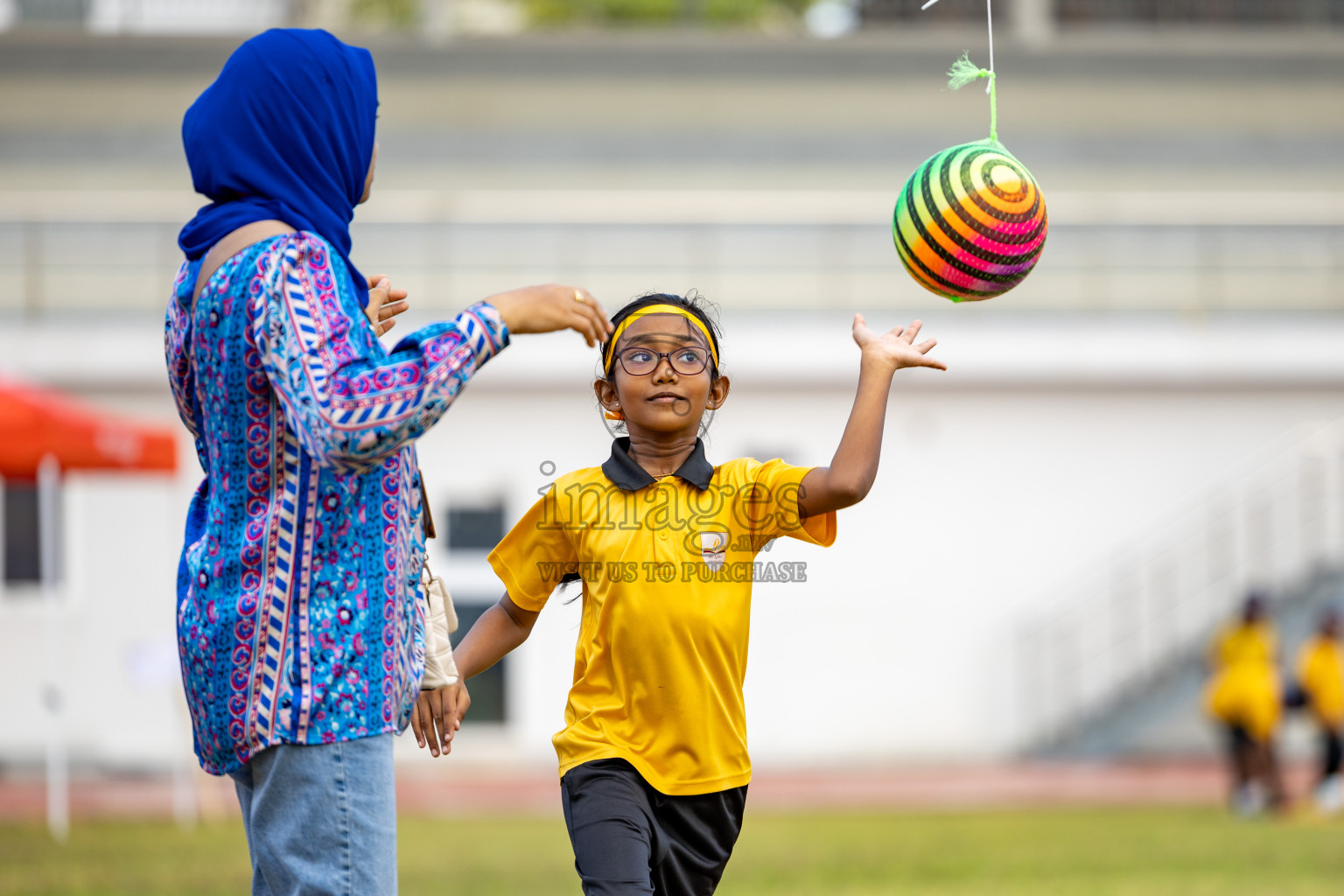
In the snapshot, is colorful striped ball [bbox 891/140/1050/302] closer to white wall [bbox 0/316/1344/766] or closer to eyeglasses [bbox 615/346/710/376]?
eyeglasses [bbox 615/346/710/376]

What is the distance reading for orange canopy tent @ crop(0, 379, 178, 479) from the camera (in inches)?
390

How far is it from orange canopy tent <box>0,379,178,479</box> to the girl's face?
7.71 metres

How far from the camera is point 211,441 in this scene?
247 centimetres

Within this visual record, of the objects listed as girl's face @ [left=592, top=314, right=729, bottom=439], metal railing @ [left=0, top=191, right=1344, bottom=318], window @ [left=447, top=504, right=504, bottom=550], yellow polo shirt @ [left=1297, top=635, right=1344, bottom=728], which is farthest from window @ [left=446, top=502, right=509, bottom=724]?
girl's face @ [left=592, top=314, right=729, bottom=439]

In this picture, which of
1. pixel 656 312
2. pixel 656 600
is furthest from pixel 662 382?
pixel 656 600

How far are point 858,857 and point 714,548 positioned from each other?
22.2ft

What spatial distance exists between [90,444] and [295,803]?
8500 mm

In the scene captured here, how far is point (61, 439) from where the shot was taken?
10.0 m

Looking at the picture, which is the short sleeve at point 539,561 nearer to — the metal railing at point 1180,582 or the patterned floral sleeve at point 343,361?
the patterned floral sleeve at point 343,361

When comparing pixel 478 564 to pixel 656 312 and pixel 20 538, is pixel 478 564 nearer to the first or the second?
pixel 20 538

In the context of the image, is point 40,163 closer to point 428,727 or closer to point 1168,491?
point 1168,491

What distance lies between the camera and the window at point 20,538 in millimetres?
15164

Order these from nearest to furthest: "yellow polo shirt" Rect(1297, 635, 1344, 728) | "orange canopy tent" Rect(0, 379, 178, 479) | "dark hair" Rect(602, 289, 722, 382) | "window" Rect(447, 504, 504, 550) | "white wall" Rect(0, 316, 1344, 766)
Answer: "dark hair" Rect(602, 289, 722, 382) → "orange canopy tent" Rect(0, 379, 178, 479) → "yellow polo shirt" Rect(1297, 635, 1344, 728) → "white wall" Rect(0, 316, 1344, 766) → "window" Rect(447, 504, 504, 550)

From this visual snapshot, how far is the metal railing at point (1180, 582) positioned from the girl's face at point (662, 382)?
13261mm
